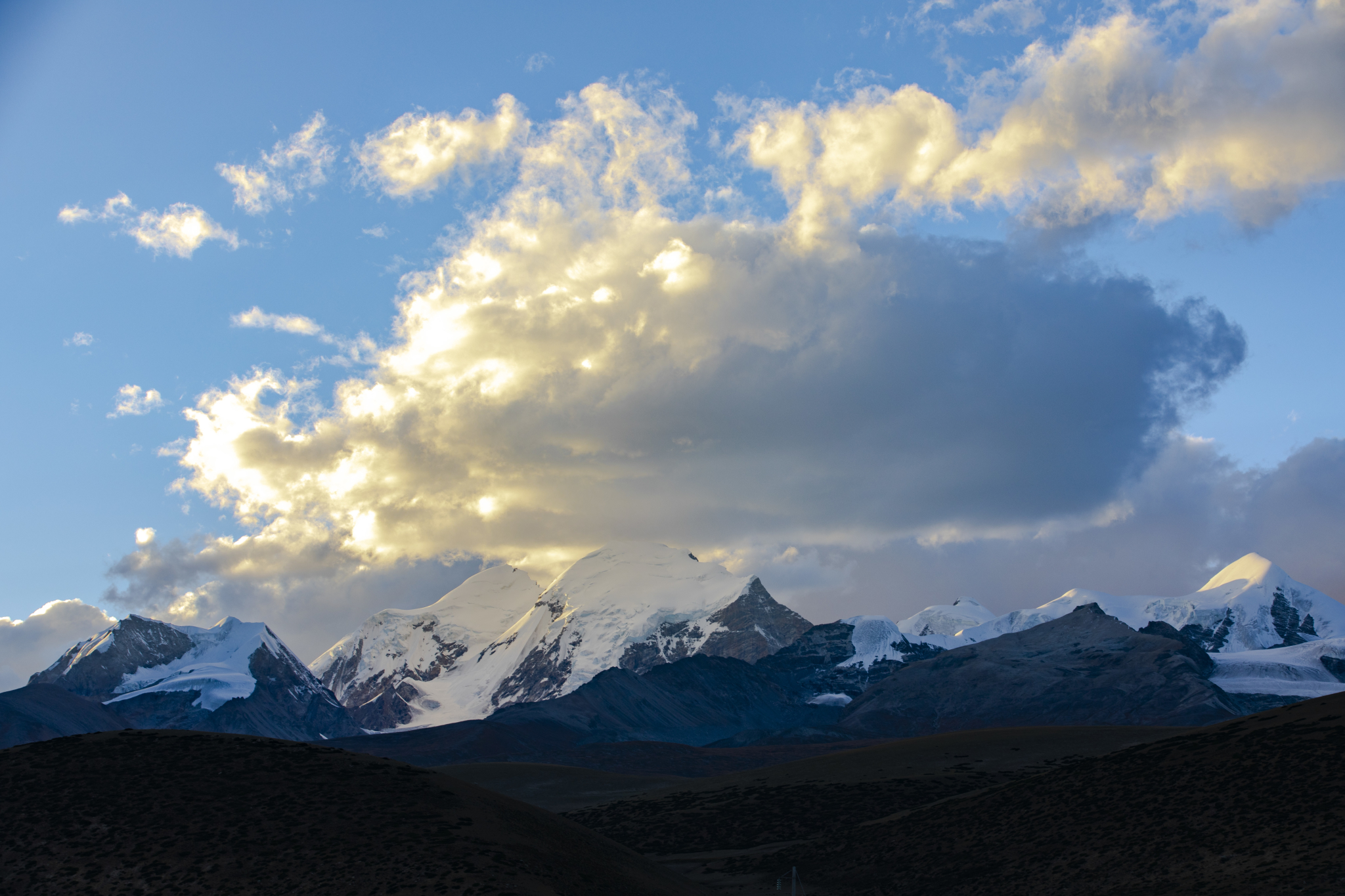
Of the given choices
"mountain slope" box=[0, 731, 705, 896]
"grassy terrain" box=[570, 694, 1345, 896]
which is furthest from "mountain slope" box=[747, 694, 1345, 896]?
"mountain slope" box=[0, 731, 705, 896]

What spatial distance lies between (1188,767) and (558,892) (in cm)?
3449

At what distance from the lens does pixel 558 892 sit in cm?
4572

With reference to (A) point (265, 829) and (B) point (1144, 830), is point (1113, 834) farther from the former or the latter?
(A) point (265, 829)

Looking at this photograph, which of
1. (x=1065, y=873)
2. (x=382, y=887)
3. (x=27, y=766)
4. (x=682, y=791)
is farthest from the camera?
(x=682, y=791)

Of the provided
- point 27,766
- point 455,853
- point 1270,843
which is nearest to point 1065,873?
point 1270,843

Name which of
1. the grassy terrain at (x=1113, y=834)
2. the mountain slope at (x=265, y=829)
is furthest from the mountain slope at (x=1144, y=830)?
the mountain slope at (x=265, y=829)

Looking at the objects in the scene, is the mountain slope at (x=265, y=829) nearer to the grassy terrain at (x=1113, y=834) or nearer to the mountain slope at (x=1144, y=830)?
the grassy terrain at (x=1113, y=834)

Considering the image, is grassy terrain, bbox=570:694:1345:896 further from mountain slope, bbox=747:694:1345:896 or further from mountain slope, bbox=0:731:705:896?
mountain slope, bbox=0:731:705:896

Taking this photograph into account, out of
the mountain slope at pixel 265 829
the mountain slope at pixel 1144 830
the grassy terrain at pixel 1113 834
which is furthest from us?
the grassy terrain at pixel 1113 834

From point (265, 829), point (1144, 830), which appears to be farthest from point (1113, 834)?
point (265, 829)

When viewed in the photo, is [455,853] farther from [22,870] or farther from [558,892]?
[22,870]

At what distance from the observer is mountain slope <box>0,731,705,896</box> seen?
44781 millimetres

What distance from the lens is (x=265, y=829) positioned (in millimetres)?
49188

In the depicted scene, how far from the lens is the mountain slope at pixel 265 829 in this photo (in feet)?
147
